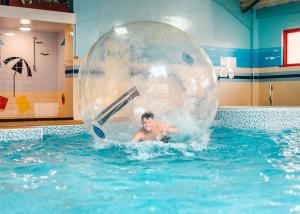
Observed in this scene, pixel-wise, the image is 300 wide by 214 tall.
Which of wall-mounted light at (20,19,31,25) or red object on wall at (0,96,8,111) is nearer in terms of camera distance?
wall-mounted light at (20,19,31,25)

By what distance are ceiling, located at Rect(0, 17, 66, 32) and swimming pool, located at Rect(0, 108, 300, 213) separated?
3791 mm

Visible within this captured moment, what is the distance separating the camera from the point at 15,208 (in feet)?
7.89

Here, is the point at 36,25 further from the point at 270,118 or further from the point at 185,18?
the point at 270,118

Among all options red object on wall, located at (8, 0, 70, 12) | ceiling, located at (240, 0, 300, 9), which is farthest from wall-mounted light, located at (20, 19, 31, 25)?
ceiling, located at (240, 0, 300, 9)

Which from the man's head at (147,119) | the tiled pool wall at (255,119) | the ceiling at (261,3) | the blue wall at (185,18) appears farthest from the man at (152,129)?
the ceiling at (261,3)

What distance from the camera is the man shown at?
12.6ft

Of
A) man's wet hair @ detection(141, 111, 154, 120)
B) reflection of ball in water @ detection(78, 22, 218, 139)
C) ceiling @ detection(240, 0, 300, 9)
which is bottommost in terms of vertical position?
man's wet hair @ detection(141, 111, 154, 120)

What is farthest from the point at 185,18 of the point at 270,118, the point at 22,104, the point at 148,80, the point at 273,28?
the point at 148,80

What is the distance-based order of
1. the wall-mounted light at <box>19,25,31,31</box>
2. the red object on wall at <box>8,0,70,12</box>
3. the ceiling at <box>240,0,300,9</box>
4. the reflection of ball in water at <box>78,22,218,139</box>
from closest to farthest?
the reflection of ball in water at <box>78,22,218,139</box>
the red object on wall at <box>8,0,70,12</box>
the wall-mounted light at <box>19,25,31,31</box>
the ceiling at <box>240,0,300,9</box>

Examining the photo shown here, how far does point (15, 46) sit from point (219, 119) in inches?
187

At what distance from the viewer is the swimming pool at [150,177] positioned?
2.47 meters

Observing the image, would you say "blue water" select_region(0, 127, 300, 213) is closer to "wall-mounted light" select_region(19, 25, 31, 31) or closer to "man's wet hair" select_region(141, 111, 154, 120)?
"man's wet hair" select_region(141, 111, 154, 120)

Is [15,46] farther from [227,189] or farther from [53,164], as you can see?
[227,189]

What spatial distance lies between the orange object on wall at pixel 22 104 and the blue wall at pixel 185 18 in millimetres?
1953
